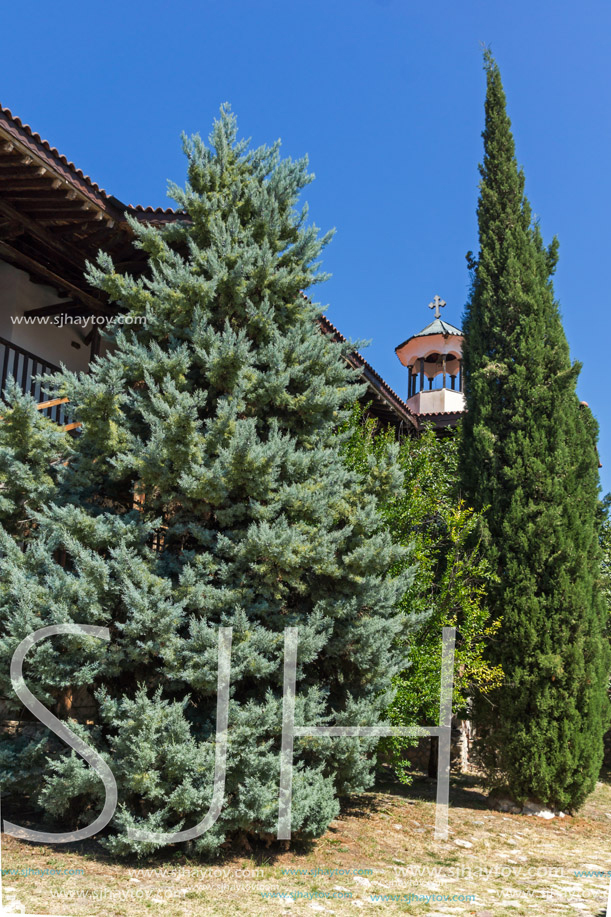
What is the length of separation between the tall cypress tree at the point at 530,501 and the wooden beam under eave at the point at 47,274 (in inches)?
194

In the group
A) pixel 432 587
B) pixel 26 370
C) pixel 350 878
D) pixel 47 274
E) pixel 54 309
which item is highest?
pixel 47 274

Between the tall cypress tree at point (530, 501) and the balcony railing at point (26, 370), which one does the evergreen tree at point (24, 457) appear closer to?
the balcony railing at point (26, 370)

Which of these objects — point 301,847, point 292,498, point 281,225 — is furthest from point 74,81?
point 301,847

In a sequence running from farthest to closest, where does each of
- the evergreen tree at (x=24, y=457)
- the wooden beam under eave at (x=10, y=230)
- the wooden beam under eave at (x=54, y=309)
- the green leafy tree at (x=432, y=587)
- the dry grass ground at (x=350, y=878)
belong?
the wooden beam under eave at (x=54, y=309), the wooden beam under eave at (x=10, y=230), the green leafy tree at (x=432, y=587), the evergreen tree at (x=24, y=457), the dry grass ground at (x=350, y=878)

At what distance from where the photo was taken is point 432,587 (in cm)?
841

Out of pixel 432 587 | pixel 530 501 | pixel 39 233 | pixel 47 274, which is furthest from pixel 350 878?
pixel 47 274

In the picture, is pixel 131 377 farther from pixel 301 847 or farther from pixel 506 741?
pixel 506 741

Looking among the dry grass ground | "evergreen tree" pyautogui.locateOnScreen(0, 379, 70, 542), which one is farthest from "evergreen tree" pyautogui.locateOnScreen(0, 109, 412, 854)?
the dry grass ground

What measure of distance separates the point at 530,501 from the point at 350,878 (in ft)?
15.4

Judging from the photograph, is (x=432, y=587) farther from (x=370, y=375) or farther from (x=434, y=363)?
(x=434, y=363)

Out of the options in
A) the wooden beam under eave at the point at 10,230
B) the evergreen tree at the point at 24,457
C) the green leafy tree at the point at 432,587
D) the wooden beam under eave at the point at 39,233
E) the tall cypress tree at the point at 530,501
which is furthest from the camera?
the wooden beam under eave at the point at 10,230

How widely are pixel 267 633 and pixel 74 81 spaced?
6376 mm

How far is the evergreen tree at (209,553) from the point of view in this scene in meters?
4.92

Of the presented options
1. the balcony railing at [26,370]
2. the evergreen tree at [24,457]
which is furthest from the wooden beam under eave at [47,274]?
the evergreen tree at [24,457]
